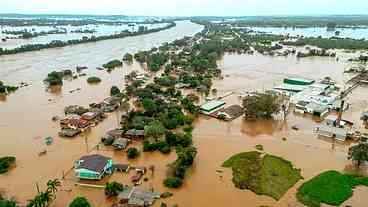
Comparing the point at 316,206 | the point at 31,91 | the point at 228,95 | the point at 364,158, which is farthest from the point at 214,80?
the point at 316,206

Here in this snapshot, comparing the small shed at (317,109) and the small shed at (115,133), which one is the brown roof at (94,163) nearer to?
the small shed at (115,133)

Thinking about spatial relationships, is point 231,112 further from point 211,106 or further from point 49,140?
point 49,140

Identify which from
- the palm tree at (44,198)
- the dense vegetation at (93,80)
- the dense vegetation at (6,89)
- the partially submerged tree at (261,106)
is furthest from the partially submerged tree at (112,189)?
the dense vegetation at (93,80)

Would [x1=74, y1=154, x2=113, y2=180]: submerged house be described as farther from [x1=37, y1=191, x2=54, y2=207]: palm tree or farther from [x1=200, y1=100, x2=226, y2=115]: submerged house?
[x1=200, y1=100, x2=226, y2=115]: submerged house

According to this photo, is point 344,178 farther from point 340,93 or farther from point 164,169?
point 340,93

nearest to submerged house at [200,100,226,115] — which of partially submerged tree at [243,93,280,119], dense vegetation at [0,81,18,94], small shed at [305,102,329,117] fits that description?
partially submerged tree at [243,93,280,119]

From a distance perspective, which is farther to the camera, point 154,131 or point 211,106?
point 211,106

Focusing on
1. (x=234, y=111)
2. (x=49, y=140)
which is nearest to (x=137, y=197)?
(x=49, y=140)

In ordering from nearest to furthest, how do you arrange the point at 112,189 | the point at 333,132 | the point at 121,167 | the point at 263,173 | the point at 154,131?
the point at 112,189
the point at 263,173
the point at 121,167
the point at 154,131
the point at 333,132
